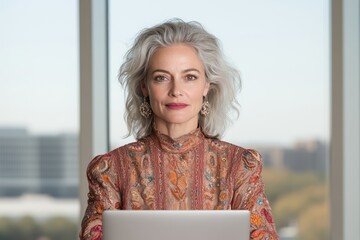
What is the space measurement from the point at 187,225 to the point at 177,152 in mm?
545

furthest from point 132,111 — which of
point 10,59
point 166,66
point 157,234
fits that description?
point 10,59

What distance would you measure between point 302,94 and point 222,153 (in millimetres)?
1310

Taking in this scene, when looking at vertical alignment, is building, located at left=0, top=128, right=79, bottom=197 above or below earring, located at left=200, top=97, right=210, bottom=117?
below

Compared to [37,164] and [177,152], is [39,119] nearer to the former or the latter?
[37,164]

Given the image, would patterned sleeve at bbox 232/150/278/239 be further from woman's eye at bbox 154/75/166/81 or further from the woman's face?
woman's eye at bbox 154/75/166/81

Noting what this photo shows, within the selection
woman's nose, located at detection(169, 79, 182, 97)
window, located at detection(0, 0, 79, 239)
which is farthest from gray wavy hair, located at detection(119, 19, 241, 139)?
window, located at detection(0, 0, 79, 239)

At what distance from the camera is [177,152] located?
8.46ft

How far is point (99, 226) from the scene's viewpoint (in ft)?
8.18

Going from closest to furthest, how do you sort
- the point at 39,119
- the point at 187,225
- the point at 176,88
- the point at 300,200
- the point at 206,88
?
the point at 187,225 → the point at 176,88 → the point at 206,88 → the point at 300,200 → the point at 39,119

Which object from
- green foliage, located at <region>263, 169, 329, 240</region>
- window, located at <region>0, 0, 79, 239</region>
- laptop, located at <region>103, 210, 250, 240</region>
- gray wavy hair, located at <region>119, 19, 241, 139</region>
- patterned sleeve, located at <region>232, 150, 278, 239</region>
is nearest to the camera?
laptop, located at <region>103, 210, 250, 240</region>

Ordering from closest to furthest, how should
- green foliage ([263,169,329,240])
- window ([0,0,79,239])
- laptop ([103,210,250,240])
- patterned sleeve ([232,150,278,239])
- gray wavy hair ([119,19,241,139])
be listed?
laptop ([103,210,250,240]) → patterned sleeve ([232,150,278,239]) → gray wavy hair ([119,19,241,139]) → green foliage ([263,169,329,240]) → window ([0,0,79,239])

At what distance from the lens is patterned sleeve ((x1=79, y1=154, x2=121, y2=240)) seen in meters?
2.49

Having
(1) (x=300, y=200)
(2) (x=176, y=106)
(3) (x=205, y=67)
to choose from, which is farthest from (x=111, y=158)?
(1) (x=300, y=200)

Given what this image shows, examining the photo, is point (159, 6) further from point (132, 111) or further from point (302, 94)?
point (132, 111)
